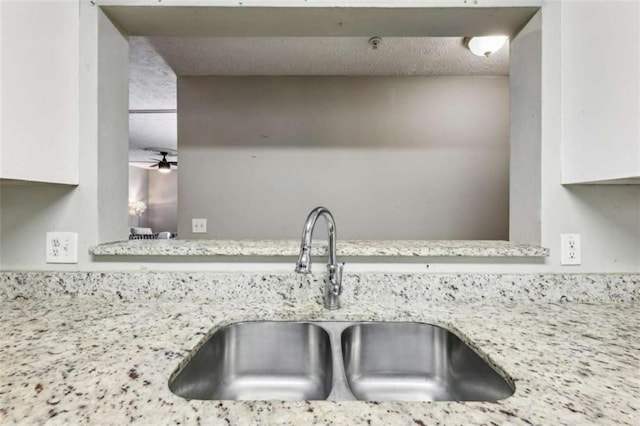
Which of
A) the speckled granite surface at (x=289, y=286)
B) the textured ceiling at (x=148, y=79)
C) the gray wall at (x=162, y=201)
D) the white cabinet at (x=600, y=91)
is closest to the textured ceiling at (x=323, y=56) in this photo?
the textured ceiling at (x=148, y=79)

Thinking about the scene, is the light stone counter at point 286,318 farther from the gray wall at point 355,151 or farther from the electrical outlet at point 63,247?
the gray wall at point 355,151

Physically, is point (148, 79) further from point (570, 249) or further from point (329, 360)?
point (570, 249)

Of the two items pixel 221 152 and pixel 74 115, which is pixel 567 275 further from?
pixel 221 152

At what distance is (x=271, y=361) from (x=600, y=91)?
1.22 metres

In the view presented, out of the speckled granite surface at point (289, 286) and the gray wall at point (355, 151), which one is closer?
the speckled granite surface at point (289, 286)

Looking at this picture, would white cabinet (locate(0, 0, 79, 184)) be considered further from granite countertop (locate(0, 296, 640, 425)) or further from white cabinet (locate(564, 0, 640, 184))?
white cabinet (locate(564, 0, 640, 184))

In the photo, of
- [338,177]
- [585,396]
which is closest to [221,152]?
[338,177]

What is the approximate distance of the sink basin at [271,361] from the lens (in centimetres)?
82

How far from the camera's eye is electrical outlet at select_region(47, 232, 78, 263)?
1.00 metres

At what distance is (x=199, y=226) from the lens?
2.48 meters

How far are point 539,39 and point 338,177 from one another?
1610 millimetres

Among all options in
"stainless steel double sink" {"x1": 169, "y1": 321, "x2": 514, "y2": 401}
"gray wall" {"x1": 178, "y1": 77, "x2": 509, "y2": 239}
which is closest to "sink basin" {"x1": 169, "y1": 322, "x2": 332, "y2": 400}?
"stainless steel double sink" {"x1": 169, "y1": 321, "x2": 514, "y2": 401}

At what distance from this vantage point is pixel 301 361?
861 millimetres

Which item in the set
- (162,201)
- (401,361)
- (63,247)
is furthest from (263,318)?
(162,201)
